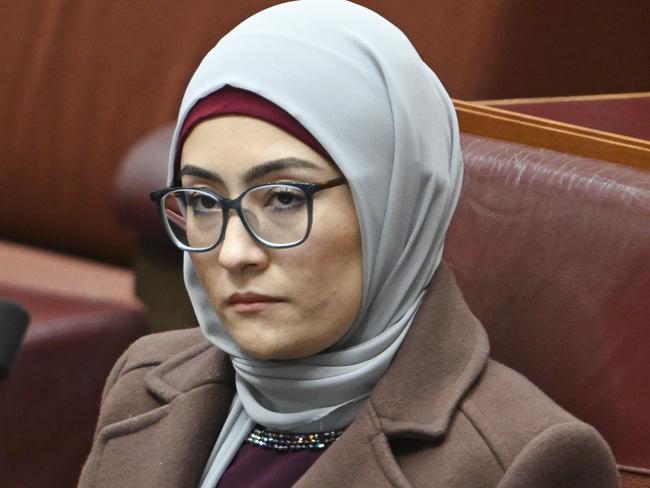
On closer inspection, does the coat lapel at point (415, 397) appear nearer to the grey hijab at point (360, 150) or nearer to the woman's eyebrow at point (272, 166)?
the grey hijab at point (360, 150)

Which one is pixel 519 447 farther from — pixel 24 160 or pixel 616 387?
pixel 24 160

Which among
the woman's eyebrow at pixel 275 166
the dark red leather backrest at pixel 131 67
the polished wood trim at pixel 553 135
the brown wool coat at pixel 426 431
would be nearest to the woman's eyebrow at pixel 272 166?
the woman's eyebrow at pixel 275 166

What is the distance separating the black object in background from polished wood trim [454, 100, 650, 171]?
0.64 meters

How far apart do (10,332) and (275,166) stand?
10.2 inches

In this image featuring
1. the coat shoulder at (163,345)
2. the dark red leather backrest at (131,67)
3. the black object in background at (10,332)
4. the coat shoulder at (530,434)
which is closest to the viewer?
the black object in background at (10,332)

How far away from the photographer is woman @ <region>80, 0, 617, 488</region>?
1.10 m

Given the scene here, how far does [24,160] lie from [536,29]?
98cm

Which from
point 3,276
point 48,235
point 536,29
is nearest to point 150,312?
point 3,276

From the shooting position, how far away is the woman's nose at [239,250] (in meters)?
1.11

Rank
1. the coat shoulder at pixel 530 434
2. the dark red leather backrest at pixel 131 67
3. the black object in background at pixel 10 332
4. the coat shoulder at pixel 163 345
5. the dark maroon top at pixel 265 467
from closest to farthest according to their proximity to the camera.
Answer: the black object in background at pixel 10 332 → the coat shoulder at pixel 530 434 → the dark maroon top at pixel 265 467 → the coat shoulder at pixel 163 345 → the dark red leather backrest at pixel 131 67

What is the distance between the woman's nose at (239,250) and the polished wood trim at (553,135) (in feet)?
1.42

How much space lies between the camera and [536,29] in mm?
2170

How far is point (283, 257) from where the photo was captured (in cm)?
111

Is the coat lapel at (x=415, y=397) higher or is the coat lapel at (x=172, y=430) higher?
the coat lapel at (x=415, y=397)
